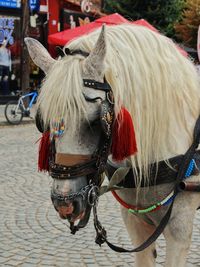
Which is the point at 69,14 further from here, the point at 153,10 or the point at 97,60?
the point at 97,60

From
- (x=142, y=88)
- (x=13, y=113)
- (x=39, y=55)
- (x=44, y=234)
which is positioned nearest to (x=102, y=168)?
(x=142, y=88)

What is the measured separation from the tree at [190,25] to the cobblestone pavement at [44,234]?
1684 centimetres

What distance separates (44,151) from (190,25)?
20873 mm

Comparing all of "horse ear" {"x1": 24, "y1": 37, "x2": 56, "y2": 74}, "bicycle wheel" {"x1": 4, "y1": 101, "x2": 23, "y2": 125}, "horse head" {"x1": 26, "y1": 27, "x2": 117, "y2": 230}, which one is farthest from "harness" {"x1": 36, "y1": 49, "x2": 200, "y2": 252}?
"bicycle wheel" {"x1": 4, "y1": 101, "x2": 23, "y2": 125}

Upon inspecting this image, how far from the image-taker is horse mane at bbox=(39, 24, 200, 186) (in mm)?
1997

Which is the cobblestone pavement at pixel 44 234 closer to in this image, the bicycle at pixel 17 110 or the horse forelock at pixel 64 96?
the horse forelock at pixel 64 96

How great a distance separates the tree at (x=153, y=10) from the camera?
1998 cm

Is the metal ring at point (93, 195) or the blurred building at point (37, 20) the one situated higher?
the metal ring at point (93, 195)

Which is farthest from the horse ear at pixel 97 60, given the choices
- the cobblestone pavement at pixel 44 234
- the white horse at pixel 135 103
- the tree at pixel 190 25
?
the tree at pixel 190 25

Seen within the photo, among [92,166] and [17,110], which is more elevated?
[92,166]

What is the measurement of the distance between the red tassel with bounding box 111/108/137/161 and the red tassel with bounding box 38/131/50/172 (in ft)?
0.99

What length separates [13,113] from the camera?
13.5 metres

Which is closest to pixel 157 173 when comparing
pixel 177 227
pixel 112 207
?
pixel 177 227

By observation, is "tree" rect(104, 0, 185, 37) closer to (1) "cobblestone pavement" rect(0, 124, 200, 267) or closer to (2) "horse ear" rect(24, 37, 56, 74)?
(1) "cobblestone pavement" rect(0, 124, 200, 267)
